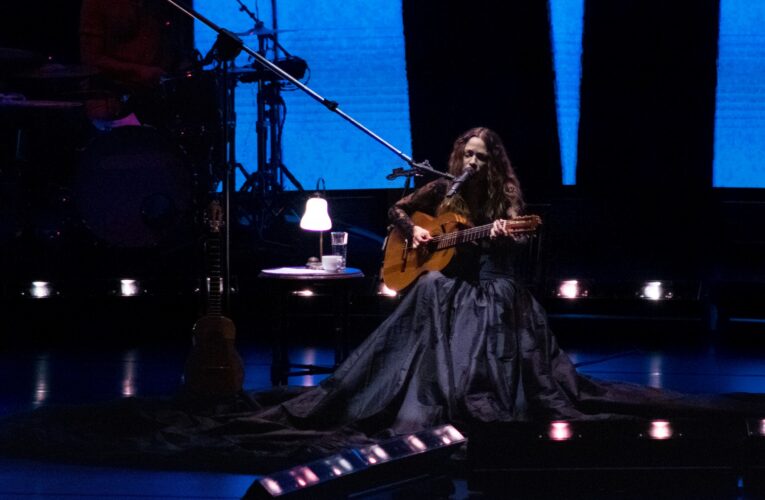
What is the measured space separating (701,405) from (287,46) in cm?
474

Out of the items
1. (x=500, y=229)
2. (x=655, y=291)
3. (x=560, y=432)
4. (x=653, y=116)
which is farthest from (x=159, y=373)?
(x=653, y=116)

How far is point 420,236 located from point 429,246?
0.19 ft

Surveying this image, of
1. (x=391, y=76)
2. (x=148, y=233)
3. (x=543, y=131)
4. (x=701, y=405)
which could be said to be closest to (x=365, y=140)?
(x=391, y=76)

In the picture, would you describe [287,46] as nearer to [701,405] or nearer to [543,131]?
[543,131]

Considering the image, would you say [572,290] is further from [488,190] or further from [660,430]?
[660,430]

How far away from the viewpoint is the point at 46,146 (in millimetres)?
6023

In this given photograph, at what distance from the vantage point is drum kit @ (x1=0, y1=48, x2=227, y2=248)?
5766mm

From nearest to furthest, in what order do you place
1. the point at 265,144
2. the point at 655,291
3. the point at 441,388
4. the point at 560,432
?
1. the point at 560,432
2. the point at 441,388
3. the point at 655,291
4. the point at 265,144

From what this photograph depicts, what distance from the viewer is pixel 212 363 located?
12.9 feet

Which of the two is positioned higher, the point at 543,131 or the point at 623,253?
the point at 543,131

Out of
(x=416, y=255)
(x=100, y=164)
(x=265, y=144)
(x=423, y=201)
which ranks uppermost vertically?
(x=265, y=144)

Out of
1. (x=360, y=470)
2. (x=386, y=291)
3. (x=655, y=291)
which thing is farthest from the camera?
(x=655, y=291)

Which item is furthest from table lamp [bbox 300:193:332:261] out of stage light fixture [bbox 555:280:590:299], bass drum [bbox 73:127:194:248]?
stage light fixture [bbox 555:280:590:299]

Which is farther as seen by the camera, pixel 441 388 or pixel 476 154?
pixel 476 154
